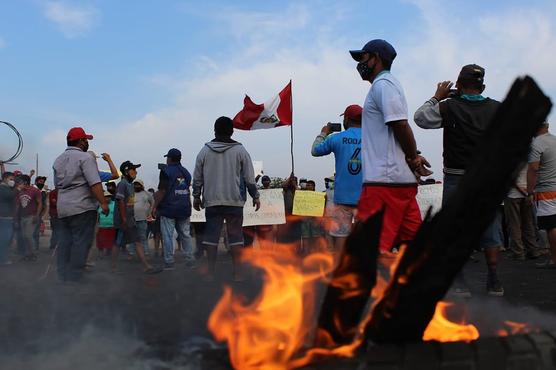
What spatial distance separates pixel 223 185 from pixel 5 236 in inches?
229

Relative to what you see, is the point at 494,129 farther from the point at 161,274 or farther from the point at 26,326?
the point at 161,274

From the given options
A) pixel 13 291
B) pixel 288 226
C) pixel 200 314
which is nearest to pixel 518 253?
pixel 288 226

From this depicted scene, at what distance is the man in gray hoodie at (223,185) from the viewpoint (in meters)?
6.71

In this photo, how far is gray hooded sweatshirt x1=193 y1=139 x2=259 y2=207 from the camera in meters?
6.72

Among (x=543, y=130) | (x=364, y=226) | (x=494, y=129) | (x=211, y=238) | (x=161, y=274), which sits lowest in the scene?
(x=161, y=274)

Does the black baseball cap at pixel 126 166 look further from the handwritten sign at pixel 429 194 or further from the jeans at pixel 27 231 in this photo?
the handwritten sign at pixel 429 194


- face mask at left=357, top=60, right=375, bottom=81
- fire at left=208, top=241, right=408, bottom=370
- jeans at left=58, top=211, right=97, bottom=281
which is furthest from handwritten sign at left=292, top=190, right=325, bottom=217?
fire at left=208, top=241, right=408, bottom=370

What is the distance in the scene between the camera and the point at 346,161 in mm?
5672

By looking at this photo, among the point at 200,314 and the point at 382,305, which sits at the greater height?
the point at 382,305

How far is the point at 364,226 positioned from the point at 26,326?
2.78m

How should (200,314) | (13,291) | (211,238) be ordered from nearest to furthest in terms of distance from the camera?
(200,314) < (13,291) < (211,238)

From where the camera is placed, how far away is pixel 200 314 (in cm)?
433

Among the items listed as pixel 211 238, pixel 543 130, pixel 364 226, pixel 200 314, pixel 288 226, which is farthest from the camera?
pixel 288 226

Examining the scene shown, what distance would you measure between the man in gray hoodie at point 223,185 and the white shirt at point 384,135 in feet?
9.95
